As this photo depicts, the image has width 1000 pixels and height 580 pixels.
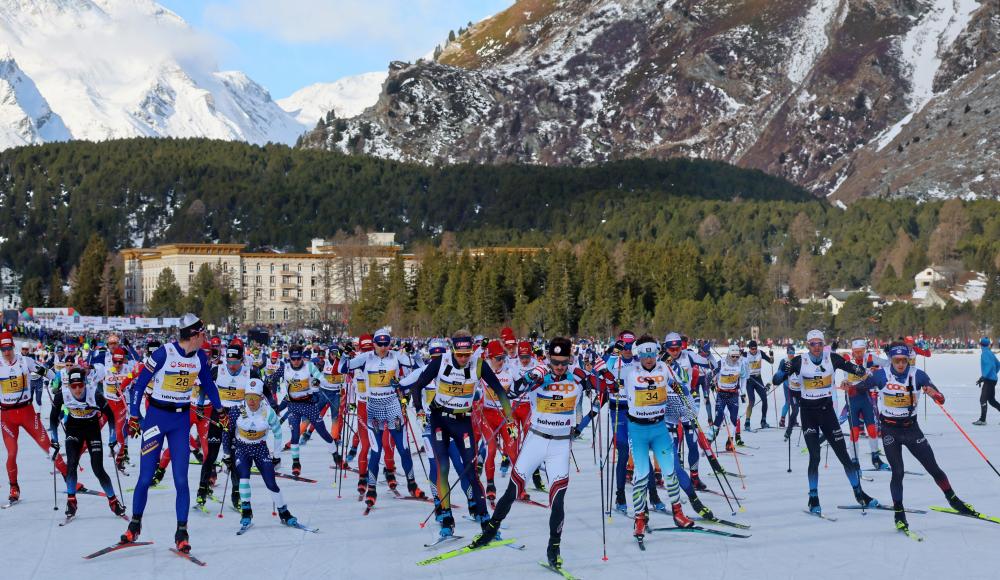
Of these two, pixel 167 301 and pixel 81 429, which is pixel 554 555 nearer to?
pixel 81 429

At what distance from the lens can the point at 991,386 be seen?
27.3 metres

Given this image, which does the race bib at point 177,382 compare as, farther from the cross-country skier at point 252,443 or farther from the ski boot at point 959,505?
the ski boot at point 959,505

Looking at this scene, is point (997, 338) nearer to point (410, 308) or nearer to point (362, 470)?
point (410, 308)

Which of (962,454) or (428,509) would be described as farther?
(962,454)

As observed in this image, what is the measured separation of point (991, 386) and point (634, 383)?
684 inches

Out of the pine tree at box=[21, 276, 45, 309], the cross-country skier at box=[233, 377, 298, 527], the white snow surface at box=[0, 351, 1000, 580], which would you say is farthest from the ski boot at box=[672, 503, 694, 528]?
the pine tree at box=[21, 276, 45, 309]

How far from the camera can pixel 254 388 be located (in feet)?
47.3

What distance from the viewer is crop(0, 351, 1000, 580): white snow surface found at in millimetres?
12398

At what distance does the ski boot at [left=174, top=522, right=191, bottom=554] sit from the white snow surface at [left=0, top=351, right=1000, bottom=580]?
0.53 ft

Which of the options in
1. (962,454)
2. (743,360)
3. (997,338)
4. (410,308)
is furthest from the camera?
(410,308)

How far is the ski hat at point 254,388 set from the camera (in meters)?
14.4

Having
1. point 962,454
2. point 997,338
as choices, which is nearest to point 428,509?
point 962,454

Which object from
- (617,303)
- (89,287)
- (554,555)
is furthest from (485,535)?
(89,287)

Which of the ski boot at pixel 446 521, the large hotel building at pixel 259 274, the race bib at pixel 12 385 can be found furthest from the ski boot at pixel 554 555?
the large hotel building at pixel 259 274
